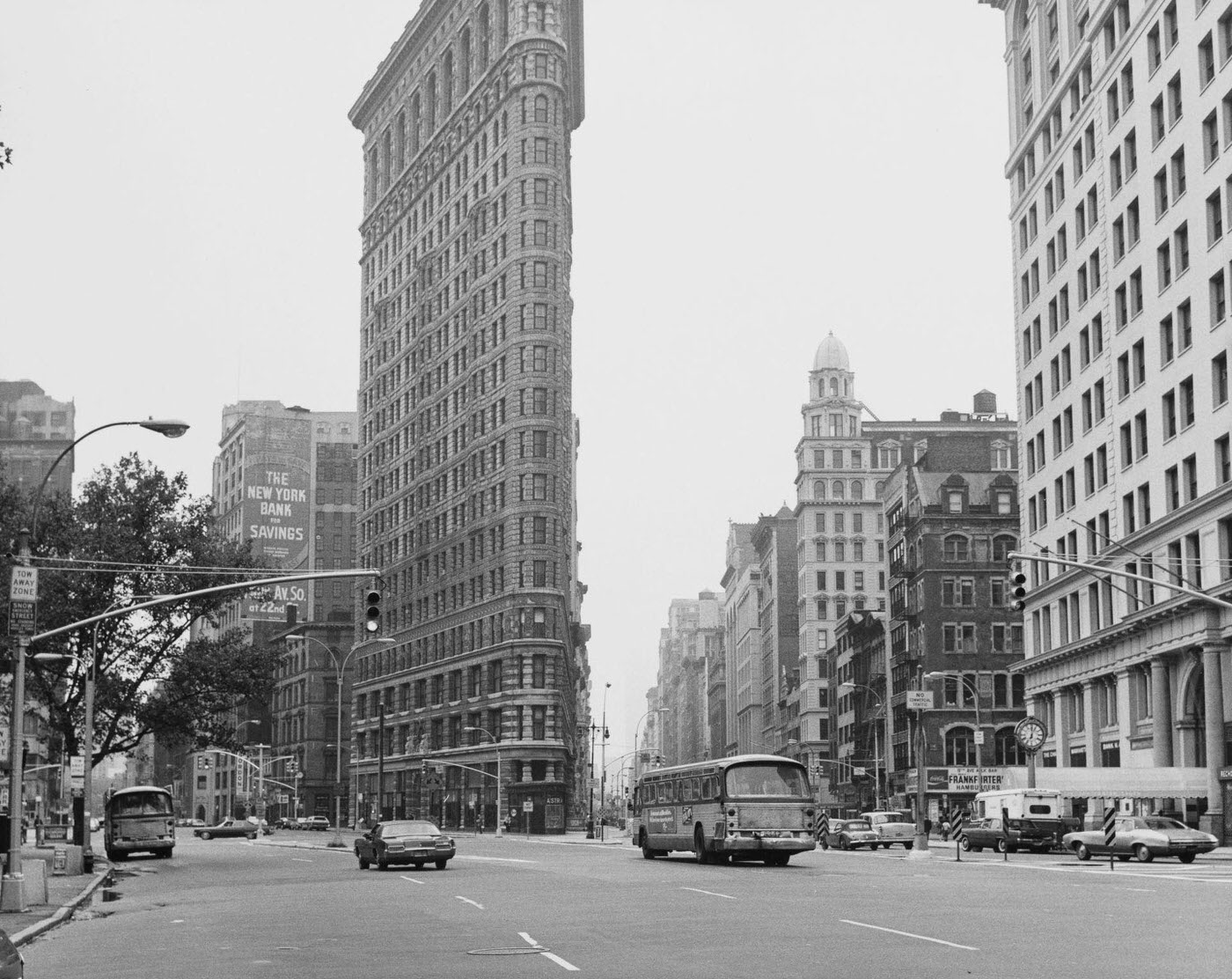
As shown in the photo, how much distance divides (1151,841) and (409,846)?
21.7 metres

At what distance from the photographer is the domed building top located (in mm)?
169125

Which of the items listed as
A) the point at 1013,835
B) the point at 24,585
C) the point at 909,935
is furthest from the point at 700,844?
the point at 909,935

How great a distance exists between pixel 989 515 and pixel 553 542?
1254 inches

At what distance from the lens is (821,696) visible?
164500 millimetres

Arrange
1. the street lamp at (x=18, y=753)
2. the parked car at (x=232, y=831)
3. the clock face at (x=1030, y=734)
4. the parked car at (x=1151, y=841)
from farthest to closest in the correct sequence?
1. the parked car at (x=232, y=831)
2. the clock face at (x=1030, y=734)
3. the parked car at (x=1151, y=841)
4. the street lamp at (x=18, y=753)

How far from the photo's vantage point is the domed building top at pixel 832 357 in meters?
169

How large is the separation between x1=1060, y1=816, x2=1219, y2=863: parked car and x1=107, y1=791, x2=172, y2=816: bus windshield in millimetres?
36842

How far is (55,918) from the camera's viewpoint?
92.2 feet

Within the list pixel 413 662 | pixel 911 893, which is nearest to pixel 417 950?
pixel 911 893

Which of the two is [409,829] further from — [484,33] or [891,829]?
[484,33]

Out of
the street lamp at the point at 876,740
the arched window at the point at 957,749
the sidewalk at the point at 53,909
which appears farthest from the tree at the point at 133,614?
the street lamp at the point at 876,740

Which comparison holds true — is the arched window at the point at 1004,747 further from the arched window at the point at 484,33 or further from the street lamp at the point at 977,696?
the arched window at the point at 484,33

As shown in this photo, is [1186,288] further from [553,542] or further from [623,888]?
[553,542]

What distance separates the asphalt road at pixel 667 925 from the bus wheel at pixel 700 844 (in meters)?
5.14
